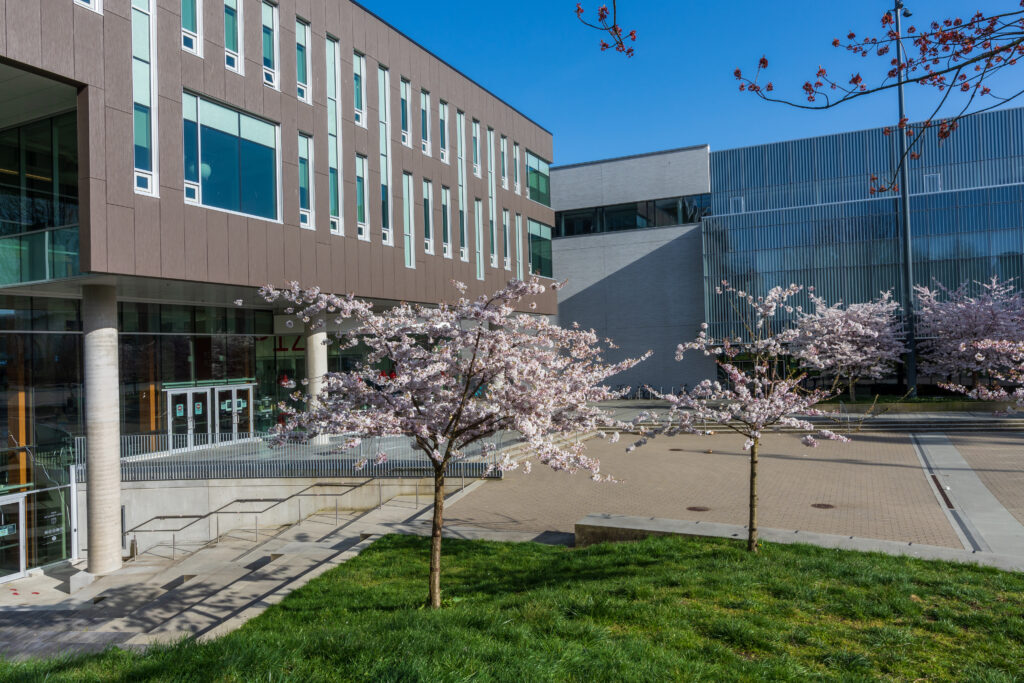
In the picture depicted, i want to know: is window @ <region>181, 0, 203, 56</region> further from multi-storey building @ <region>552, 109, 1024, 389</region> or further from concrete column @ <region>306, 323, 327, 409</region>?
multi-storey building @ <region>552, 109, 1024, 389</region>

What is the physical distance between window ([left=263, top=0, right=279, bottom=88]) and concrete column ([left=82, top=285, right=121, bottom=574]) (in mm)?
7278

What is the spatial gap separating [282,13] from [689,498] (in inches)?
670

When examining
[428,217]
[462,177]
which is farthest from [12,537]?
[462,177]

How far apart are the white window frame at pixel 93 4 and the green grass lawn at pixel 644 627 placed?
12574 millimetres

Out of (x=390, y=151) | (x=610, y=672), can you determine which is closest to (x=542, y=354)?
(x=610, y=672)

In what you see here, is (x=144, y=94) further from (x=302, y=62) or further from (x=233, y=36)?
(x=302, y=62)

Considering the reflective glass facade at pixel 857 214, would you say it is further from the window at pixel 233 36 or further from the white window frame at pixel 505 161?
the window at pixel 233 36

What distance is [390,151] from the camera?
24.7 meters

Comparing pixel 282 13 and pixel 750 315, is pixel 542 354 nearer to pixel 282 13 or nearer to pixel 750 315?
pixel 282 13

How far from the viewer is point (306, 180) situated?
68.1ft

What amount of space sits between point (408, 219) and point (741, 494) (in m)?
14.5

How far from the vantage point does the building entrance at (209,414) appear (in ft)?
69.9

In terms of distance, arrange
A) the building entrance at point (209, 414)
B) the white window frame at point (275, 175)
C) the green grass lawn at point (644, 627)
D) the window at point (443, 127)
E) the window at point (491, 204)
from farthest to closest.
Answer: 1. the window at point (491, 204)
2. the window at point (443, 127)
3. the building entrance at point (209, 414)
4. the white window frame at point (275, 175)
5. the green grass lawn at point (644, 627)

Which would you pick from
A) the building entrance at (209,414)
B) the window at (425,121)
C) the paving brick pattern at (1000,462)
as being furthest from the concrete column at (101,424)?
the paving brick pattern at (1000,462)
